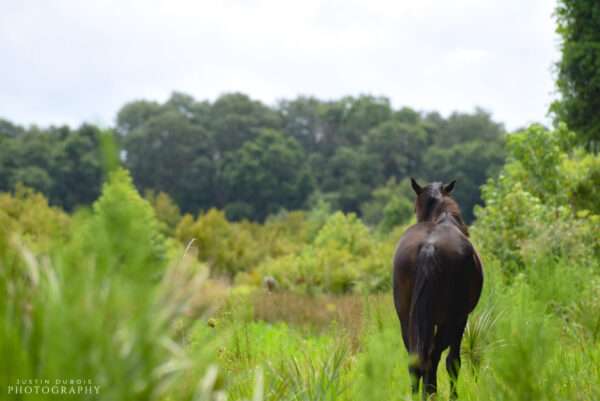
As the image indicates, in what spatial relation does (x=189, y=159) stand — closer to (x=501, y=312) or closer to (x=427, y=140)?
(x=427, y=140)

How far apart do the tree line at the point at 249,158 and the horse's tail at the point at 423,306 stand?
4385cm

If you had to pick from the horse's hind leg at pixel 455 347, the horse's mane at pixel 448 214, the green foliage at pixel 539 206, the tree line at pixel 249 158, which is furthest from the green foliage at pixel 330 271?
the tree line at pixel 249 158

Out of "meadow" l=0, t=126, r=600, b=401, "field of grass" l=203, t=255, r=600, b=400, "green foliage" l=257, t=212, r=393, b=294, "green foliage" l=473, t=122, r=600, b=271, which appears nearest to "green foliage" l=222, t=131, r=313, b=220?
"green foliage" l=257, t=212, r=393, b=294

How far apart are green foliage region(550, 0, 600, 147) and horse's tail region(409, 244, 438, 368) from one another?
14.5 m

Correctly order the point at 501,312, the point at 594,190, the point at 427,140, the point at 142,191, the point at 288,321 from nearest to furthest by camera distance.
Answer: the point at 501,312
the point at 288,321
the point at 594,190
the point at 142,191
the point at 427,140

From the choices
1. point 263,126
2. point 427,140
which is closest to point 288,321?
point 263,126

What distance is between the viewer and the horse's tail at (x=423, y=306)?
4258 millimetres

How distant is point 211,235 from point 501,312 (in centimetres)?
1665

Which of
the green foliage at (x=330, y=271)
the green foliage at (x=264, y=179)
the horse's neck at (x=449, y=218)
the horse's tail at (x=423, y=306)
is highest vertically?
the green foliage at (x=264, y=179)

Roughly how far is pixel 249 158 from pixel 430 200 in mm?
52124

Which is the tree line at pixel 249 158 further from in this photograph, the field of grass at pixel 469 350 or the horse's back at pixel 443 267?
the horse's back at pixel 443 267

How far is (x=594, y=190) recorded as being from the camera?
12.7m

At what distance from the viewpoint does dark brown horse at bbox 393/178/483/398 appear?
14.1 ft

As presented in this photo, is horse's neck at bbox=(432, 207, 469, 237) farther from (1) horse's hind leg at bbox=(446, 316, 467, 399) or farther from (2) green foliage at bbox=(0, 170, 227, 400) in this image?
(2) green foliage at bbox=(0, 170, 227, 400)
